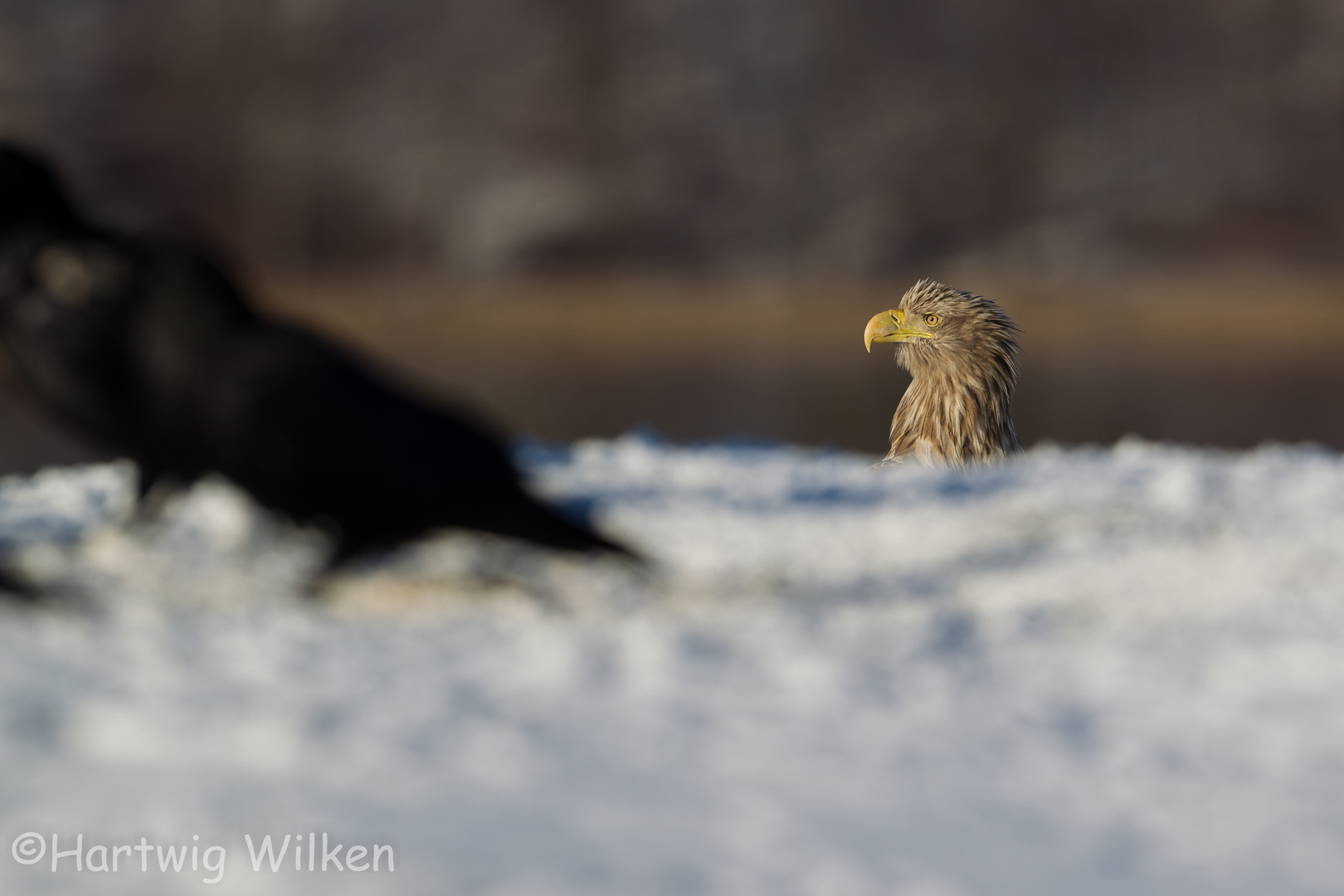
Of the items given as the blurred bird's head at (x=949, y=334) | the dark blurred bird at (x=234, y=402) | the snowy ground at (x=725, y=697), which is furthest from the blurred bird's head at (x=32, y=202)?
the blurred bird's head at (x=949, y=334)

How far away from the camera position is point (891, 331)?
221cm

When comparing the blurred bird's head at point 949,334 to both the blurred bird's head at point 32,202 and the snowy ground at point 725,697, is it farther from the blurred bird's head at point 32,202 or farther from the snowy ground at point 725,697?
the blurred bird's head at point 32,202

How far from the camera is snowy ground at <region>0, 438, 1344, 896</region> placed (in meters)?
0.89

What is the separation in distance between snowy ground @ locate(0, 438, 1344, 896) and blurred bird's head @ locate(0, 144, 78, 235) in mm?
361

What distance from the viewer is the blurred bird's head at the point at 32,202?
1.46 metres

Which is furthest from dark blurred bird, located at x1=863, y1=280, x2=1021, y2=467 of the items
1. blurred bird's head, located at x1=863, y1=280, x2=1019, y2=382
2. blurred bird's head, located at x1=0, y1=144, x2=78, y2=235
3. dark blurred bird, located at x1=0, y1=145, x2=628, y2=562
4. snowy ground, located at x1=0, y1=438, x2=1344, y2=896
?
blurred bird's head, located at x1=0, y1=144, x2=78, y2=235

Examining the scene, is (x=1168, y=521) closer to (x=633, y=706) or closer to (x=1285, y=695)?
(x=1285, y=695)

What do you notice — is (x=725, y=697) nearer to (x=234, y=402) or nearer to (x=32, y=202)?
(x=234, y=402)

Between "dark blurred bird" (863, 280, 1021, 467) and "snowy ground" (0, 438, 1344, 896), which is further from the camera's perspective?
"dark blurred bird" (863, 280, 1021, 467)

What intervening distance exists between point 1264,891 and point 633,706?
0.51 meters

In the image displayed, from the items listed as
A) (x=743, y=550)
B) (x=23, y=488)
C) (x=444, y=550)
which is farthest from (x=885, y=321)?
(x=23, y=488)

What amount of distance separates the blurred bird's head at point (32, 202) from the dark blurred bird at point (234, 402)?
0.05ft

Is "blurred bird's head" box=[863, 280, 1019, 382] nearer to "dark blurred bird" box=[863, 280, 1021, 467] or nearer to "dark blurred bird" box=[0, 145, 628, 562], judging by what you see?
"dark blurred bird" box=[863, 280, 1021, 467]

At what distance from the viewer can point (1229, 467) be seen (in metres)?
1.88
